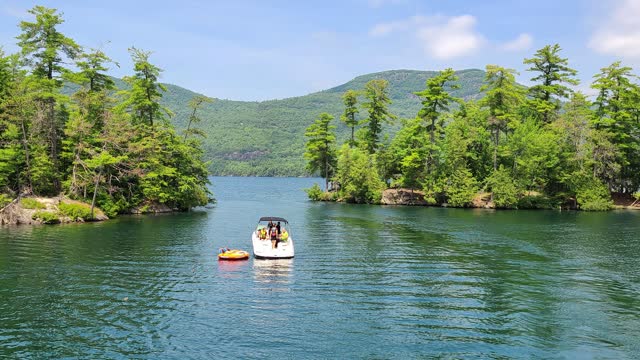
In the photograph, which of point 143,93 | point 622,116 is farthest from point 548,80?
point 143,93

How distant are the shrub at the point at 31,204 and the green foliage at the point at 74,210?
169 cm

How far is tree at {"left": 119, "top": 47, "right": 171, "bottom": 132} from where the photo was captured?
59.1 meters

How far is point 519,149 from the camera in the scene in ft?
241

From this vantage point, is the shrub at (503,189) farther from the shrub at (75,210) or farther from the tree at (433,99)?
the shrub at (75,210)

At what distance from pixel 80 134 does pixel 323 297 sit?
141 ft

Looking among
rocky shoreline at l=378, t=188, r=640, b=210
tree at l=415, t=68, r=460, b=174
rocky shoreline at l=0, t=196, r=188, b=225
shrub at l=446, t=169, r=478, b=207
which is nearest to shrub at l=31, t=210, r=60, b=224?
rocky shoreline at l=0, t=196, r=188, b=225

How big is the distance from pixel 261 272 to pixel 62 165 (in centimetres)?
3832

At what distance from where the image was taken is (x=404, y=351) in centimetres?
1633

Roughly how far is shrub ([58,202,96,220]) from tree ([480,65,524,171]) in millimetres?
56191

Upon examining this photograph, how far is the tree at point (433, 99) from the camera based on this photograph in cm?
7400

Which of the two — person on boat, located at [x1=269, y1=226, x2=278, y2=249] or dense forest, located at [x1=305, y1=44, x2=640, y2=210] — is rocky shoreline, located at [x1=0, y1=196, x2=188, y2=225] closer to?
person on boat, located at [x1=269, y1=226, x2=278, y2=249]

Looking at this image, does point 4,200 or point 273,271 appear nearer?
point 273,271

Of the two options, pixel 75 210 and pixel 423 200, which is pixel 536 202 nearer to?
pixel 423 200

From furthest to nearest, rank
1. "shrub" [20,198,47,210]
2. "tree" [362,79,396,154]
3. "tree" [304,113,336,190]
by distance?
"tree" [304,113,336,190], "tree" [362,79,396,154], "shrub" [20,198,47,210]
